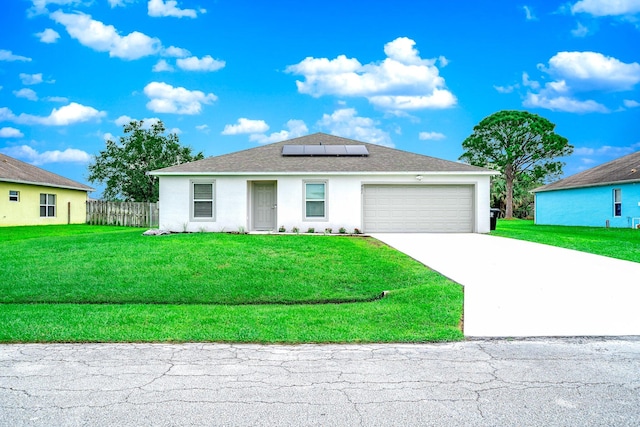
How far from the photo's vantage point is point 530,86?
37.2m

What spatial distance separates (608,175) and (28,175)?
3250 centimetres

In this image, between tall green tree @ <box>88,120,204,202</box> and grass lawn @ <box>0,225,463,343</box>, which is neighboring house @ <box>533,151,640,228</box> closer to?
grass lawn @ <box>0,225,463,343</box>

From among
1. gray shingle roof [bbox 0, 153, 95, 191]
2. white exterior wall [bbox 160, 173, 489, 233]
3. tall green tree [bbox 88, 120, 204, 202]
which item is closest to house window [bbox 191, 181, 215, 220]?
white exterior wall [bbox 160, 173, 489, 233]

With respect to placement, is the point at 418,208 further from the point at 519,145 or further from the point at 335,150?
the point at 519,145

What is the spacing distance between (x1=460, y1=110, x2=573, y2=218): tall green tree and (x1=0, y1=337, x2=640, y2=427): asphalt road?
41462 mm

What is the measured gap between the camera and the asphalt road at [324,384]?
3523mm

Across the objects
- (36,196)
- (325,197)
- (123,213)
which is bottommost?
(123,213)

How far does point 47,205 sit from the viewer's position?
28328 millimetres

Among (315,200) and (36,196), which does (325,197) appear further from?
(36,196)

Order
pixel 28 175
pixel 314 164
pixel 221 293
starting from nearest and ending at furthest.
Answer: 1. pixel 221 293
2. pixel 314 164
3. pixel 28 175

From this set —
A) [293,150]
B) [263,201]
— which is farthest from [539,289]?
[293,150]

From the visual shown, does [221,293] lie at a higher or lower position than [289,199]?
lower

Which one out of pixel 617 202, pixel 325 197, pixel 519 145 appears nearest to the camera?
pixel 325 197

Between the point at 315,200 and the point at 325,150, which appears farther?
the point at 325,150
